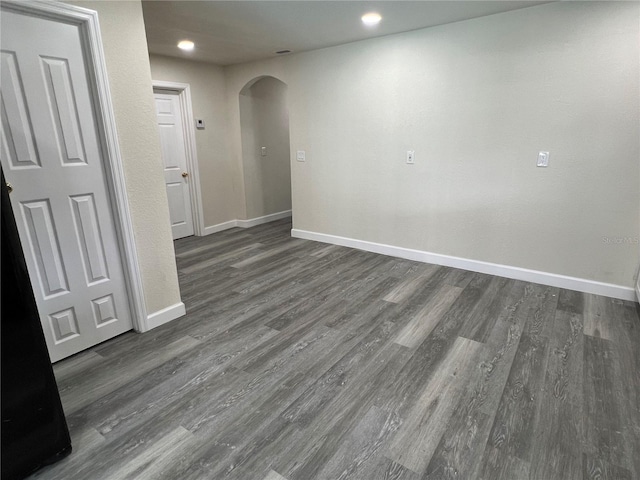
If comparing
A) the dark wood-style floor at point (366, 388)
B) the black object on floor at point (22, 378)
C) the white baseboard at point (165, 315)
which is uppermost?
the black object on floor at point (22, 378)

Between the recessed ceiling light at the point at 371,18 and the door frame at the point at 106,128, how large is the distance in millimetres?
2027

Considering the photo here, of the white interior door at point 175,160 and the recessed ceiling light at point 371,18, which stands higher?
the recessed ceiling light at point 371,18

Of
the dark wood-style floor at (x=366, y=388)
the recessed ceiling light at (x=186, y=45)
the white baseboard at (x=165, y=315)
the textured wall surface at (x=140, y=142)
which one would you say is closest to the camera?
the dark wood-style floor at (x=366, y=388)

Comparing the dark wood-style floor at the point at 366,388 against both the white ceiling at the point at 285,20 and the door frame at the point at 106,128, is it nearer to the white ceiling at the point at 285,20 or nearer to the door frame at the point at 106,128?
the door frame at the point at 106,128

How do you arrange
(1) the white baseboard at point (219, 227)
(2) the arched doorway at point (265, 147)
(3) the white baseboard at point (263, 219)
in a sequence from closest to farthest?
1. (1) the white baseboard at point (219, 227)
2. (2) the arched doorway at point (265, 147)
3. (3) the white baseboard at point (263, 219)

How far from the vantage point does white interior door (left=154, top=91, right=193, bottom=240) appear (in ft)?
15.1

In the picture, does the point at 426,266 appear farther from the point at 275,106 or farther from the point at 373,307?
the point at 275,106

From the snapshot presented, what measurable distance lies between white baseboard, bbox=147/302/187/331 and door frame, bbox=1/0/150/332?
4 cm

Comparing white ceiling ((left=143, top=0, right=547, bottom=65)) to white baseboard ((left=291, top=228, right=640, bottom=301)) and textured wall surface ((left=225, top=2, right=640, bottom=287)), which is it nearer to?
textured wall surface ((left=225, top=2, right=640, bottom=287))

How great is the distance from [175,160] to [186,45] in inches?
60.2

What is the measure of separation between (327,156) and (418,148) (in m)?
1.18

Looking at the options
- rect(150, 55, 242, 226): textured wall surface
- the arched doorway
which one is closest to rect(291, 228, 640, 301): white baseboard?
the arched doorway

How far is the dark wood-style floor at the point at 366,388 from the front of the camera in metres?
1.54

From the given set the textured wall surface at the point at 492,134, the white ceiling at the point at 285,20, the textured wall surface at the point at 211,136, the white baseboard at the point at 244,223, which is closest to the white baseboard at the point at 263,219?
the white baseboard at the point at 244,223
